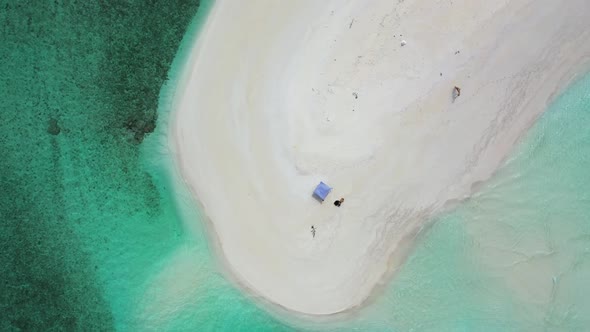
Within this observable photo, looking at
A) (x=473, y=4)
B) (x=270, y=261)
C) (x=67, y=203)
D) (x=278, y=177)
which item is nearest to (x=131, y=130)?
(x=67, y=203)

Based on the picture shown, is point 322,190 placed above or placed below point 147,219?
above

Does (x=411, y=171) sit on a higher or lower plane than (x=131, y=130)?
higher

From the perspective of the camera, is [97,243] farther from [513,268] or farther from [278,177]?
[513,268]

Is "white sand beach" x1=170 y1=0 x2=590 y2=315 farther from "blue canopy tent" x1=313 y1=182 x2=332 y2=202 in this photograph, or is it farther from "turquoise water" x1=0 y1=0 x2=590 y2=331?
"turquoise water" x1=0 y1=0 x2=590 y2=331

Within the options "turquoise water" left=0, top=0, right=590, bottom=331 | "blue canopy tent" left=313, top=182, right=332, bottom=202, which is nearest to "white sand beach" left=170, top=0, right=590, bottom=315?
"blue canopy tent" left=313, top=182, right=332, bottom=202

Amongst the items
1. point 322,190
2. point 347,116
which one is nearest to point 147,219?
point 322,190

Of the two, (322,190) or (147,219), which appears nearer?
Answer: (322,190)

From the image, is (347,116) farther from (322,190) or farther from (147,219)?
(147,219)

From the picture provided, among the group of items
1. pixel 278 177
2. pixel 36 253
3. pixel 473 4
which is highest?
pixel 473 4
